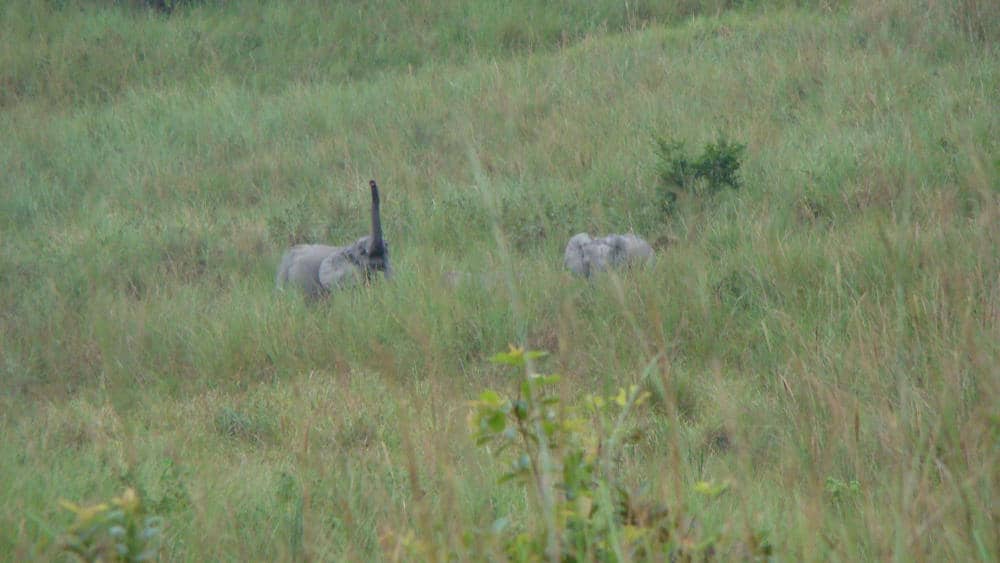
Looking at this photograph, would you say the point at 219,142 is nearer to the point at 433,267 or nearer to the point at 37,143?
the point at 37,143

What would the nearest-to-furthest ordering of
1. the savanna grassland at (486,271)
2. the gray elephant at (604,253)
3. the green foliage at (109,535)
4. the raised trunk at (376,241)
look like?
1. the green foliage at (109,535)
2. the savanna grassland at (486,271)
3. the gray elephant at (604,253)
4. the raised trunk at (376,241)

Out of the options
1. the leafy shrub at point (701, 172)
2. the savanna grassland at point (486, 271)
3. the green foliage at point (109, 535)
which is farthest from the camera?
the leafy shrub at point (701, 172)

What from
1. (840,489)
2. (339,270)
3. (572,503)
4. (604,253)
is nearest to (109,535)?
(572,503)

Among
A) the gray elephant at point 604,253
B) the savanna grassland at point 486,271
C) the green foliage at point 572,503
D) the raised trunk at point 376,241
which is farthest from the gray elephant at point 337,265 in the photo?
the green foliage at point 572,503

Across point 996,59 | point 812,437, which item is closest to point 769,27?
point 996,59

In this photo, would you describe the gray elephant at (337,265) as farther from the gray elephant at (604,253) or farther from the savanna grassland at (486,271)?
the gray elephant at (604,253)

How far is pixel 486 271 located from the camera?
19.8 ft

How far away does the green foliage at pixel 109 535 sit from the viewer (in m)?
2.05

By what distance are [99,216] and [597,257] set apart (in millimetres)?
4388

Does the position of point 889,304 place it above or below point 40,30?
below

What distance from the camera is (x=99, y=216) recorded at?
27.2ft

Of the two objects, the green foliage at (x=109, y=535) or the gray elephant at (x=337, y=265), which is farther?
the gray elephant at (x=337, y=265)

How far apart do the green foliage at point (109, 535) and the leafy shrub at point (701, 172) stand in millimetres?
4781

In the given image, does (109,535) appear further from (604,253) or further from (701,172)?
(701,172)
